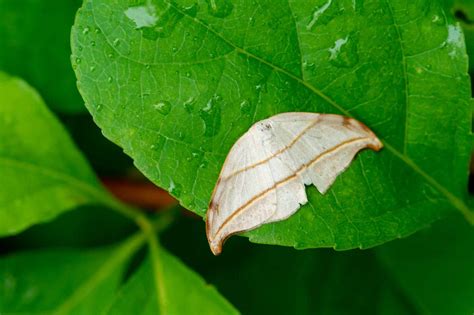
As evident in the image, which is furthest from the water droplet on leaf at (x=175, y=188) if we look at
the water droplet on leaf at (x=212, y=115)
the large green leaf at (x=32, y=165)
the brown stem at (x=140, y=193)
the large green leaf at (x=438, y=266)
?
the large green leaf at (x=438, y=266)

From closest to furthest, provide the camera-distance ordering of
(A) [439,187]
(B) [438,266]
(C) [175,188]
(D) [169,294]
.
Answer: (C) [175,188] < (A) [439,187] < (D) [169,294] < (B) [438,266]

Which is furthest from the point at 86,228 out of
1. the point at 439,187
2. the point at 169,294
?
the point at 439,187

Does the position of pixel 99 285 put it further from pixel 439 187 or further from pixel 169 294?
pixel 439 187

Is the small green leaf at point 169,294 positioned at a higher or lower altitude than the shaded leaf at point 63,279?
higher

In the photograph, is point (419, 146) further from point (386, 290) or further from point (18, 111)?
point (18, 111)

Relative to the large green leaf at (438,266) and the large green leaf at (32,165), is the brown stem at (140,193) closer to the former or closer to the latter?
the large green leaf at (32,165)
